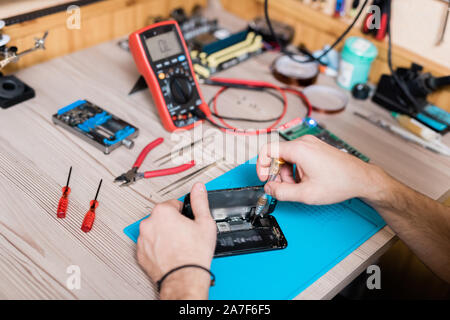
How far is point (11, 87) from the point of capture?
1.14 metres

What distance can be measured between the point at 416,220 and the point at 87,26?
1.08m

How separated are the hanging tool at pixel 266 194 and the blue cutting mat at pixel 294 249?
50 millimetres

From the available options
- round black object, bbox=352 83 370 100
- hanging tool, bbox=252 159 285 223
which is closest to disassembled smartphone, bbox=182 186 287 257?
hanging tool, bbox=252 159 285 223

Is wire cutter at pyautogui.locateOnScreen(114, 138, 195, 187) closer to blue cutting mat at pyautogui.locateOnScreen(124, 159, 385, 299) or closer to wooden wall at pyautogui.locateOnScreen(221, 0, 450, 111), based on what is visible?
blue cutting mat at pyautogui.locateOnScreen(124, 159, 385, 299)

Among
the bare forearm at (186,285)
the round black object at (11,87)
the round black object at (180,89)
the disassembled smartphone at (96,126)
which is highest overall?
the round black object at (180,89)

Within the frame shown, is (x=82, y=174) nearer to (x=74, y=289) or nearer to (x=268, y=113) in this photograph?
(x=74, y=289)

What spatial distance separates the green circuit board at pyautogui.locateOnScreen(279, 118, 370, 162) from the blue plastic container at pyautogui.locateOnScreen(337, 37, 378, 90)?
0.26 metres

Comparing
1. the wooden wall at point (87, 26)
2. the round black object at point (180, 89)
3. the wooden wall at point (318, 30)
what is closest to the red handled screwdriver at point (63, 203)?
the round black object at point (180, 89)

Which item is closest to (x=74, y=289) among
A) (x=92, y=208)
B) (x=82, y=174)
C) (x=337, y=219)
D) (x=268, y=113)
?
(x=92, y=208)

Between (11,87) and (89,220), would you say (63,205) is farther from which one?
(11,87)

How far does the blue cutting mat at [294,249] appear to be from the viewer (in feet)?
2.56

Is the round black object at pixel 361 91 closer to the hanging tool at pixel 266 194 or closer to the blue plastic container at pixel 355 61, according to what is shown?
the blue plastic container at pixel 355 61

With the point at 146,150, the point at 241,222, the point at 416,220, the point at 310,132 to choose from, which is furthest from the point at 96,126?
the point at 416,220

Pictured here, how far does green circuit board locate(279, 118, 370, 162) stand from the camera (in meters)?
1.09
